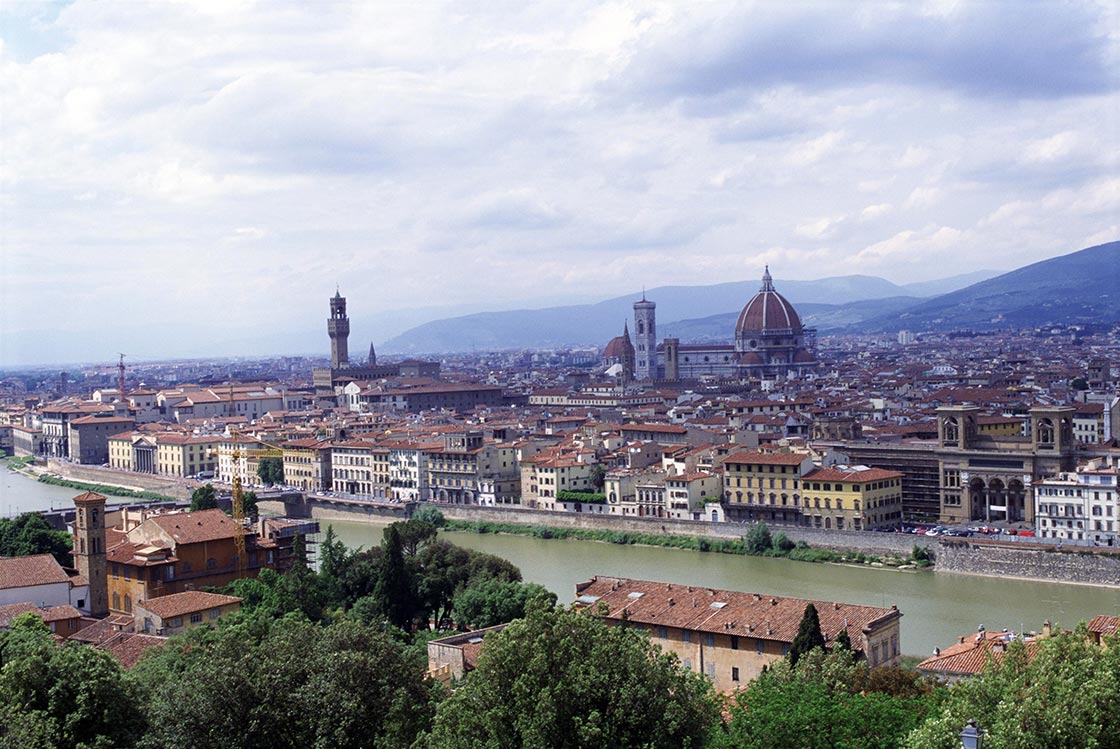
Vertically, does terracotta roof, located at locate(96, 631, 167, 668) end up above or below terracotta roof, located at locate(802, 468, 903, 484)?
above

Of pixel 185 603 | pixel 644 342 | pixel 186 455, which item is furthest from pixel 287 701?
pixel 644 342

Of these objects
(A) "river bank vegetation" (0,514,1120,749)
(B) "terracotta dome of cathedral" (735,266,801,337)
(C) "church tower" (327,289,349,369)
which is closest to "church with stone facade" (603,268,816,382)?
(B) "terracotta dome of cathedral" (735,266,801,337)

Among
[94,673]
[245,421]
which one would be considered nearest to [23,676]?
[94,673]

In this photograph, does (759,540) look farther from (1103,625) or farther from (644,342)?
(644,342)

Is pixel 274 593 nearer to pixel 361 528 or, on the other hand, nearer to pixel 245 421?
pixel 361 528

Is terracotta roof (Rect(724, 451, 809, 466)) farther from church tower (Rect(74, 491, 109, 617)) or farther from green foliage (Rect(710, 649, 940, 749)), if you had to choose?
green foliage (Rect(710, 649, 940, 749))

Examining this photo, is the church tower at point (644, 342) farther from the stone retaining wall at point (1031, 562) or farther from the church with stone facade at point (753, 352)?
the stone retaining wall at point (1031, 562)
